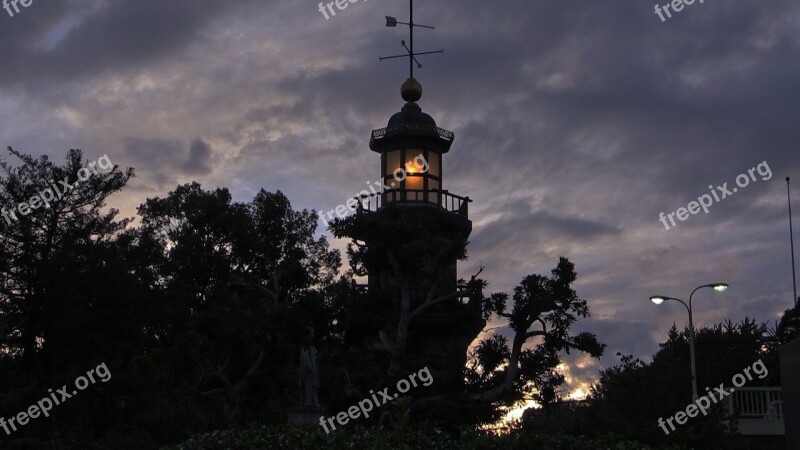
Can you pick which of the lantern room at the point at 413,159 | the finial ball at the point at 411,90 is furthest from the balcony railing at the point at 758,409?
the finial ball at the point at 411,90

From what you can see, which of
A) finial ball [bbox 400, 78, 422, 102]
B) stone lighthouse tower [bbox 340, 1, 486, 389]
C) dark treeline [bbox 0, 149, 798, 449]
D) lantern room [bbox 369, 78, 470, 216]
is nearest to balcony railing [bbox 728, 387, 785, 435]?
dark treeline [bbox 0, 149, 798, 449]

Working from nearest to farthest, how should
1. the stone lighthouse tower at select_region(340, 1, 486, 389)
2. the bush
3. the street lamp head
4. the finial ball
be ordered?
the bush < the street lamp head < the stone lighthouse tower at select_region(340, 1, 486, 389) < the finial ball

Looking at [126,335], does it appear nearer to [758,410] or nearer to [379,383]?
[379,383]

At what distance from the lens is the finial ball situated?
4125cm

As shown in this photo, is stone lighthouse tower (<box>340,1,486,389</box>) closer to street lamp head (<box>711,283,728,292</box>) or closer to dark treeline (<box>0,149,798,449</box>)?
dark treeline (<box>0,149,798,449</box>)

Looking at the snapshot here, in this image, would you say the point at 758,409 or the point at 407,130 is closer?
the point at 758,409

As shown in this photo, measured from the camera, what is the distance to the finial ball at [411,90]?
41.2 m

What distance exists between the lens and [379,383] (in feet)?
95.9

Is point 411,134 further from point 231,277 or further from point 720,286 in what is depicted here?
point 720,286

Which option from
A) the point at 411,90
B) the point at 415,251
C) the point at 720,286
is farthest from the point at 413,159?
the point at 720,286

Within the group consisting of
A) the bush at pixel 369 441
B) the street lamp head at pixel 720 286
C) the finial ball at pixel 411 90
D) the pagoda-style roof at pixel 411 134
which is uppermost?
the finial ball at pixel 411 90

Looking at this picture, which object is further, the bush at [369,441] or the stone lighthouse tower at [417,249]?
the stone lighthouse tower at [417,249]

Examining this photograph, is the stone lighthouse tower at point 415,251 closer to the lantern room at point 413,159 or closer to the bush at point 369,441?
the lantern room at point 413,159

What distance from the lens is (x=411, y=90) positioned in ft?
135
